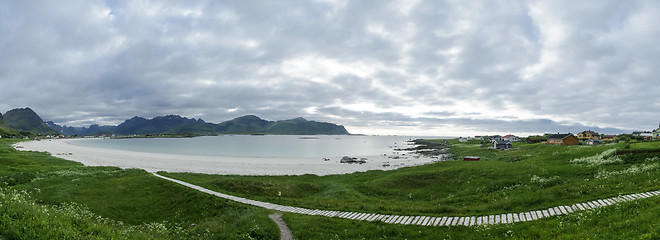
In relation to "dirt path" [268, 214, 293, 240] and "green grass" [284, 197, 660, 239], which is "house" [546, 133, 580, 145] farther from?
"dirt path" [268, 214, 293, 240]

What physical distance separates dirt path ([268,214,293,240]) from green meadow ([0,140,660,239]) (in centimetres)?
50

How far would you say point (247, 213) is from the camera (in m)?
25.4

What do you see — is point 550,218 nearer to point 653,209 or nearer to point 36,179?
point 653,209

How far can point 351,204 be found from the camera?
30188 millimetres

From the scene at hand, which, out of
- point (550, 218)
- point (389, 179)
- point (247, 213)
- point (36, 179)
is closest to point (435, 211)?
point (550, 218)

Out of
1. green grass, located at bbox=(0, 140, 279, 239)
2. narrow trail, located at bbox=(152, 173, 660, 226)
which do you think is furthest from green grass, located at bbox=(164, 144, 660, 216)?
green grass, located at bbox=(0, 140, 279, 239)

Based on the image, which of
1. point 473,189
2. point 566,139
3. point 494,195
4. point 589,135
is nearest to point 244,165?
point 473,189

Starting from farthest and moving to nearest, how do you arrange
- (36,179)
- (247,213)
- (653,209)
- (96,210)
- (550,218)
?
(36,179) < (96,210) < (247,213) < (550,218) < (653,209)

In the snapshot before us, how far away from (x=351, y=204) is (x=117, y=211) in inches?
1018

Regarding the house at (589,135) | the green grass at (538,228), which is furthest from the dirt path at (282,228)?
the house at (589,135)

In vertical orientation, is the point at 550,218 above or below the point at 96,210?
above

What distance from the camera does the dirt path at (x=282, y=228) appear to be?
20.3 meters

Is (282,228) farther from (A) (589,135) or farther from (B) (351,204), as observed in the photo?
(A) (589,135)

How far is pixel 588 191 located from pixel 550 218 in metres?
9.92
